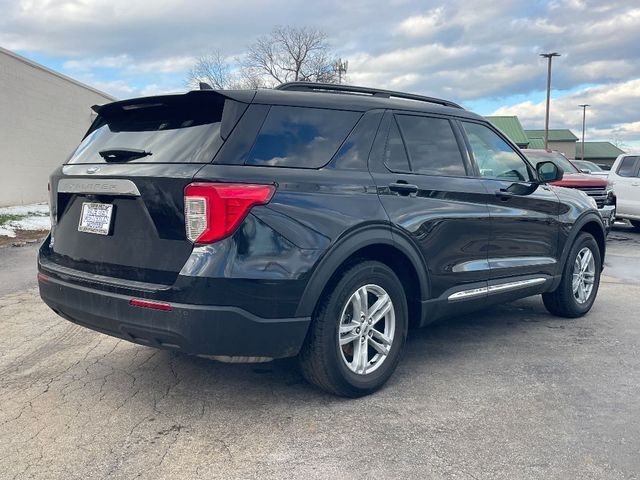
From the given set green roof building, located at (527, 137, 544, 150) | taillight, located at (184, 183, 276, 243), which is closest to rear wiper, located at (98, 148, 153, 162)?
taillight, located at (184, 183, 276, 243)

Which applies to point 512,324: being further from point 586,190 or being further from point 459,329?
point 586,190

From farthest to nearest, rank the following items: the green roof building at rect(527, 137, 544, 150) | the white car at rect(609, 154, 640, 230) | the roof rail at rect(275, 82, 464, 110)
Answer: the green roof building at rect(527, 137, 544, 150) → the white car at rect(609, 154, 640, 230) → the roof rail at rect(275, 82, 464, 110)

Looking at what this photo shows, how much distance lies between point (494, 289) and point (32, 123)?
1628 centimetres

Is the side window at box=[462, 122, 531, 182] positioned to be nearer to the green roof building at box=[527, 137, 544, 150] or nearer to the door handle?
the door handle

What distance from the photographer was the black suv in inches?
123

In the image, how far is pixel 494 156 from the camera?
4.96 m

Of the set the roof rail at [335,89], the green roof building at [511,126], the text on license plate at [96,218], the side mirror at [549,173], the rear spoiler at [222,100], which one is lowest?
the text on license plate at [96,218]

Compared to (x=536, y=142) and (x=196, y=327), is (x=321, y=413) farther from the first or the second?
(x=536, y=142)

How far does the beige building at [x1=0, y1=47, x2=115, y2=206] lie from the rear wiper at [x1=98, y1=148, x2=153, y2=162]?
13.9 m

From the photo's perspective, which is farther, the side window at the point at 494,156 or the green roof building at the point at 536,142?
the green roof building at the point at 536,142

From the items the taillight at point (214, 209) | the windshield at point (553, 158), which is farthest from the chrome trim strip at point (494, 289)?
the windshield at point (553, 158)

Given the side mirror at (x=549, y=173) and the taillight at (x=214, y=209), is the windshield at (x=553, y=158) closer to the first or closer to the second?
the side mirror at (x=549, y=173)

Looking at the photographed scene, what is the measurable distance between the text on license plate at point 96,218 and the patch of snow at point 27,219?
8.86 metres

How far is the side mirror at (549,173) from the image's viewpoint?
531 centimetres
